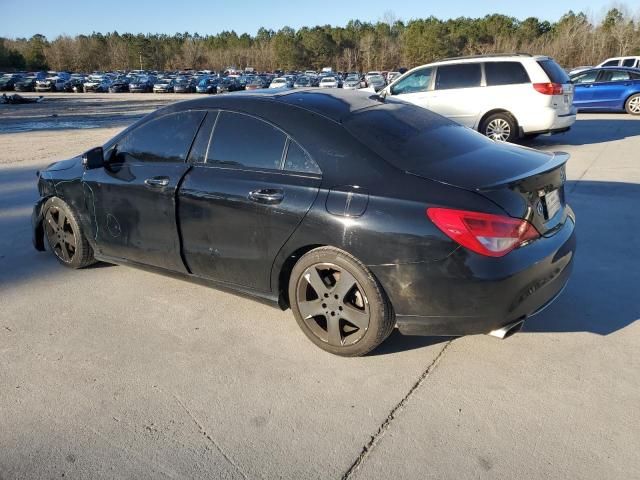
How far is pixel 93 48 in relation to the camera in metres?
110

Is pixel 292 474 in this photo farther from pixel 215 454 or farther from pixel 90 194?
pixel 90 194

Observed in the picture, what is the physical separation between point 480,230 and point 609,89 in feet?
55.6

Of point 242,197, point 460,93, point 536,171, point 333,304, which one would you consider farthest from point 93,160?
point 460,93

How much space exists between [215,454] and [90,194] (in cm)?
277

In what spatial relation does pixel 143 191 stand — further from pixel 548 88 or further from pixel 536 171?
pixel 548 88

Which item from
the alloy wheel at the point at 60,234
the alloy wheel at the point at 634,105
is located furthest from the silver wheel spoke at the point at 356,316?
the alloy wheel at the point at 634,105

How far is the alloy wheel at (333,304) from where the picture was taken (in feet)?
10.4

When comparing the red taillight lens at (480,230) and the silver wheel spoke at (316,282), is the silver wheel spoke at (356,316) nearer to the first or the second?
the silver wheel spoke at (316,282)

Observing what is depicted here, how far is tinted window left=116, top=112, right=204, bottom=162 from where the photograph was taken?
4008 millimetres

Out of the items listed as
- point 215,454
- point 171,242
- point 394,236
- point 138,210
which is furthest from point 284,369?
point 138,210

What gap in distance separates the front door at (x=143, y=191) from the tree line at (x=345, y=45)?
204 ft

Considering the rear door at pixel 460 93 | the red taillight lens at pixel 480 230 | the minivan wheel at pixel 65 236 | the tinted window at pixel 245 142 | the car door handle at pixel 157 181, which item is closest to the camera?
the red taillight lens at pixel 480 230

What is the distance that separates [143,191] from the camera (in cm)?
A: 408

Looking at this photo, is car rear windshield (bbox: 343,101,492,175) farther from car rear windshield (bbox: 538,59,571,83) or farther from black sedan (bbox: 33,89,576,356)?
car rear windshield (bbox: 538,59,571,83)
